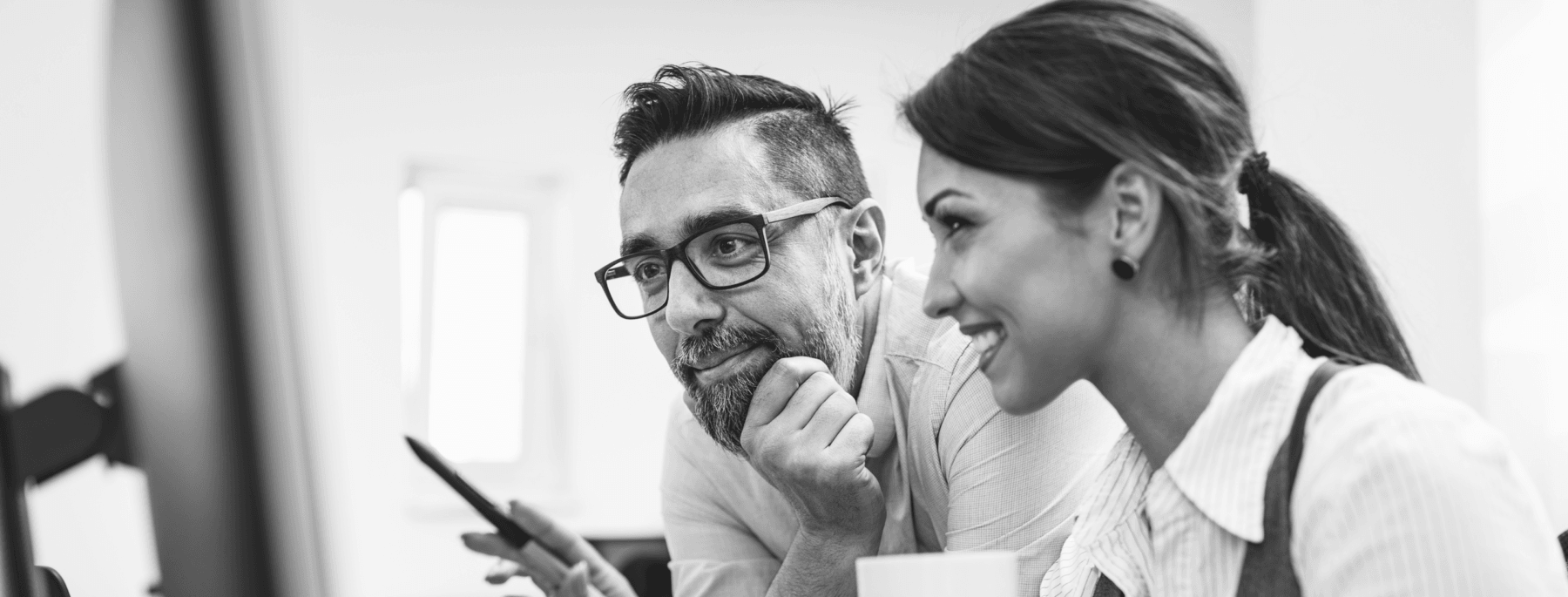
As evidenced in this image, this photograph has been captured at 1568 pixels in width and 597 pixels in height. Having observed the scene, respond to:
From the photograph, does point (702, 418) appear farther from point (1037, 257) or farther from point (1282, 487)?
point (1282, 487)

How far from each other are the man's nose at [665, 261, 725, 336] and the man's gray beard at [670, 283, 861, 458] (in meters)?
0.02

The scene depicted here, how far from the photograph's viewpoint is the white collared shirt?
26.4 inches

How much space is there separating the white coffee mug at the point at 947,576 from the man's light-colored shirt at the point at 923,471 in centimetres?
65

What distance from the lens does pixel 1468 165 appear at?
9.11ft

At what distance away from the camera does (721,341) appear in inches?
54.2

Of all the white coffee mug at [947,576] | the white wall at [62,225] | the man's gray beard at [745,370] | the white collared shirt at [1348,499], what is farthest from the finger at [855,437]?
the white wall at [62,225]

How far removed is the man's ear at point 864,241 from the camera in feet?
4.96

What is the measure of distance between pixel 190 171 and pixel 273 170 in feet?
0.05

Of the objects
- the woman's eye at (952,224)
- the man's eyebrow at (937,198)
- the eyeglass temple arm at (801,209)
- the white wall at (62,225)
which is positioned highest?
the white wall at (62,225)

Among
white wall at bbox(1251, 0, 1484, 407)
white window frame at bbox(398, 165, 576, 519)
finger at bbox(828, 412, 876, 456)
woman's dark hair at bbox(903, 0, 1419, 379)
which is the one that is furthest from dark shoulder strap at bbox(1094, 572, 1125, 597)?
white window frame at bbox(398, 165, 576, 519)

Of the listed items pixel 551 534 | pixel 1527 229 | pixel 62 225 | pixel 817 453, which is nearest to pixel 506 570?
pixel 551 534

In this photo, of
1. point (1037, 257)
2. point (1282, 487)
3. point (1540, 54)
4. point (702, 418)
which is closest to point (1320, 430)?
point (1282, 487)

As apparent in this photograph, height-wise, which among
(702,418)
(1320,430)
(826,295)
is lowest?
(702,418)

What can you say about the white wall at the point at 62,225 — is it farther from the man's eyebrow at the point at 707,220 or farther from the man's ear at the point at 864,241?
the man's ear at the point at 864,241
